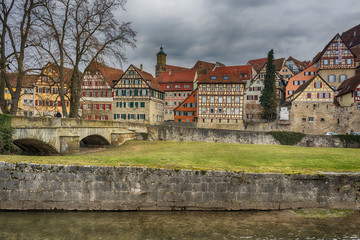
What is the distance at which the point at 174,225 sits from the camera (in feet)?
29.5

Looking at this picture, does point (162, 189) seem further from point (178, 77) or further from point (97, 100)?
point (178, 77)

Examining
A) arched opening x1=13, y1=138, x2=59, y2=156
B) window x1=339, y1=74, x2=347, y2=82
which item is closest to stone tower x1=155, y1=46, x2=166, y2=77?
window x1=339, y1=74, x2=347, y2=82

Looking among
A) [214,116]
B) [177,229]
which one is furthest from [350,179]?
[214,116]

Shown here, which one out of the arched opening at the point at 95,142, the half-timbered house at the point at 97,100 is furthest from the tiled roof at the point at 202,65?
the arched opening at the point at 95,142

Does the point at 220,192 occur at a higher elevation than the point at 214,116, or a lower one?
lower

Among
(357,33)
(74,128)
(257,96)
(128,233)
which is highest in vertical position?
(357,33)

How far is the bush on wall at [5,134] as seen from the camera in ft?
41.9

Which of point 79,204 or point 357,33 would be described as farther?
point 357,33

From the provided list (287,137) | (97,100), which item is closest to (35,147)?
(287,137)

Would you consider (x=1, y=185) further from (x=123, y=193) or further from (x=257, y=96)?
(x=257, y=96)

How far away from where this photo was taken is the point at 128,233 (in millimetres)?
8305

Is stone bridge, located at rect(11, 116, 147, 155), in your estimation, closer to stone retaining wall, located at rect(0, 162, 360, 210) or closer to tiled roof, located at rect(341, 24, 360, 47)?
stone retaining wall, located at rect(0, 162, 360, 210)

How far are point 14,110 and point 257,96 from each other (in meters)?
46.8

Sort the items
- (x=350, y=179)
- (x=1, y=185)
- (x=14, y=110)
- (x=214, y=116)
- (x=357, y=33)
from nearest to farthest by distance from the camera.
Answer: (x=1, y=185)
(x=350, y=179)
(x=14, y=110)
(x=214, y=116)
(x=357, y=33)
